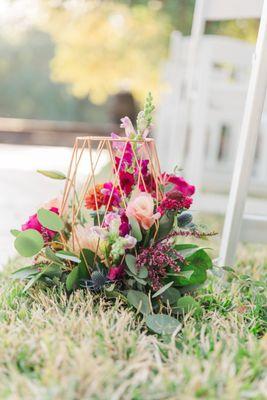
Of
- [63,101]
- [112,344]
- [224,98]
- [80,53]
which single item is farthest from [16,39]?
[112,344]

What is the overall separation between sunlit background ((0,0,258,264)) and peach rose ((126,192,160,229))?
3.20 meters

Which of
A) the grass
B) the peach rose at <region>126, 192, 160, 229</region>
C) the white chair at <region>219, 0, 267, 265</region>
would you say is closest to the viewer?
the grass

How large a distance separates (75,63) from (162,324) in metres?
7.03

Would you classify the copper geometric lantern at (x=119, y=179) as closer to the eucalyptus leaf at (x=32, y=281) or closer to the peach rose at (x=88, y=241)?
the peach rose at (x=88, y=241)

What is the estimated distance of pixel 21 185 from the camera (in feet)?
11.4

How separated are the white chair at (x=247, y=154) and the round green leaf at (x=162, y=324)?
1.62 ft

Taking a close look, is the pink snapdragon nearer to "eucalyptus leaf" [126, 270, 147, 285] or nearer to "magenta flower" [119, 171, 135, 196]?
"magenta flower" [119, 171, 135, 196]

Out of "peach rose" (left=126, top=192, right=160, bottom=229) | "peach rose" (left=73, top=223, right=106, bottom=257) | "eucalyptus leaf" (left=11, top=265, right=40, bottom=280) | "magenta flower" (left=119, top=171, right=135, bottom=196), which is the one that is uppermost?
"magenta flower" (left=119, top=171, right=135, bottom=196)

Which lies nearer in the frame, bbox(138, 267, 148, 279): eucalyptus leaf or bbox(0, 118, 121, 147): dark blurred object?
bbox(138, 267, 148, 279): eucalyptus leaf

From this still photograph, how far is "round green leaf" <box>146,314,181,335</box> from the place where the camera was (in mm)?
1267

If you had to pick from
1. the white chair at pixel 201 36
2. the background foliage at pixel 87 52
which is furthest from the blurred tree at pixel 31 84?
the white chair at pixel 201 36

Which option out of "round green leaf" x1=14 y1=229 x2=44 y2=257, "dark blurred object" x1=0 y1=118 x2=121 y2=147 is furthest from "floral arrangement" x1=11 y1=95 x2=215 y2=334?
"dark blurred object" x1=0 y1=118 x2=121 y2=147

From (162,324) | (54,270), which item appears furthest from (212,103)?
(162,324)

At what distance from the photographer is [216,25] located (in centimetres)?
691
